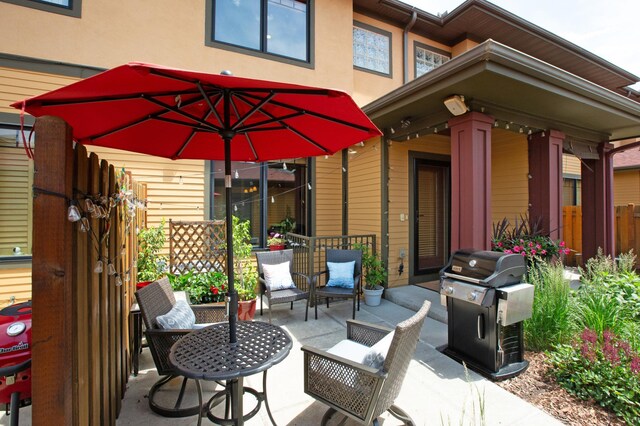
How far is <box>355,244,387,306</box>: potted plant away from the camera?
490 centimetres

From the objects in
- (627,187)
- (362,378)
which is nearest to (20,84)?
(362,378)

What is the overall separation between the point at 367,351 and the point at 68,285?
1765 mm

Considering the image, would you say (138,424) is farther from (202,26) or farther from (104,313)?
(202,26)

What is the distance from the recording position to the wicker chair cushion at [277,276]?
170 inches

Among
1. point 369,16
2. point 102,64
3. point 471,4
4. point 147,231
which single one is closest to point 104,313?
point 147,231

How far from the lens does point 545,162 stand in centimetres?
471

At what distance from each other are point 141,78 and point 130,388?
8.43ft

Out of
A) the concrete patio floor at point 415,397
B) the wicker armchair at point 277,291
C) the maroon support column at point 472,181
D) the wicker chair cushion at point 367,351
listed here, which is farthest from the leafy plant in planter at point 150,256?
the maroon support column at point 472,181

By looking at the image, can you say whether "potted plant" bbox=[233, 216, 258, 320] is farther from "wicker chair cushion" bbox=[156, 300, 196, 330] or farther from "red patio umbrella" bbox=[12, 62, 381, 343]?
"red patio umbrella" bbox=[12, 62, 381, 343]

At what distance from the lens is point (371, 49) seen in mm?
6531

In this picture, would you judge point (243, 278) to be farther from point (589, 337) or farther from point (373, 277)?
point (589, 337)

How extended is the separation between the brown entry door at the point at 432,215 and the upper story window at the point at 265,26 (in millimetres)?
3290

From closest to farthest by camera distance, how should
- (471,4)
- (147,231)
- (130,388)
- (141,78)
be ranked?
(141,78)
(130,388)
(147,231)
(471,4)

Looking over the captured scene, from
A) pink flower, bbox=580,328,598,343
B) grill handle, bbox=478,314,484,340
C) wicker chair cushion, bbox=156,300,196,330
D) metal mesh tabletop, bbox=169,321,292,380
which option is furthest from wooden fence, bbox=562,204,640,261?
wicker chair cushion, bbox=156,300,196,330
